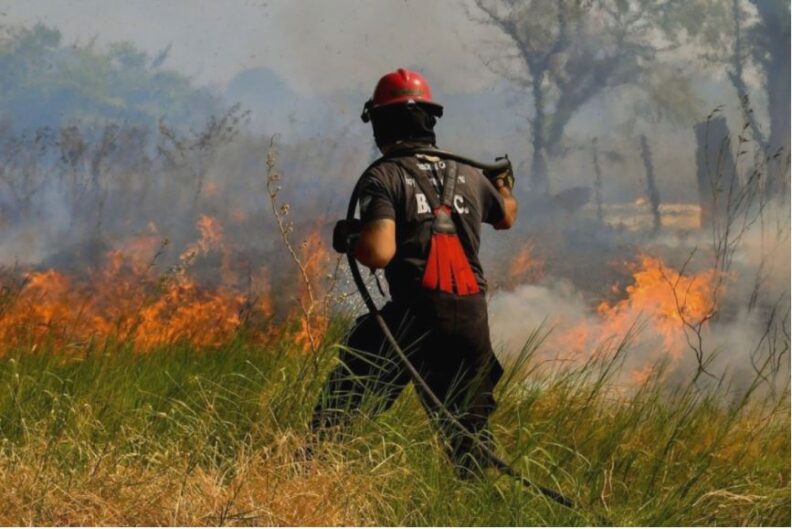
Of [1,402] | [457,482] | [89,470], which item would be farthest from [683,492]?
[1,402]

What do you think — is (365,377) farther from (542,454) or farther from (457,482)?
(542,454)

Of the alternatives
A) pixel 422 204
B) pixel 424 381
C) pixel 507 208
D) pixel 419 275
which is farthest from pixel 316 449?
pixel 507 208

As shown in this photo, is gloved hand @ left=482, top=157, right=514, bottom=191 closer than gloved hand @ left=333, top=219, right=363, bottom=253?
No

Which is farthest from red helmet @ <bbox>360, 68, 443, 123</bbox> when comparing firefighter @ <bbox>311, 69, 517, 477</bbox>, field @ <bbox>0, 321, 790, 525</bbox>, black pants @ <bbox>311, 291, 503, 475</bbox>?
field @ <bbox>0, 321, 790, 525</bbox>

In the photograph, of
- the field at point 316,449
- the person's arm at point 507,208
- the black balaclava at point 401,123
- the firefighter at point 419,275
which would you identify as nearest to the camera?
the field at point 316,449

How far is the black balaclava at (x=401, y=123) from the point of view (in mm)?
5270

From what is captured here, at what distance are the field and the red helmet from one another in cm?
100

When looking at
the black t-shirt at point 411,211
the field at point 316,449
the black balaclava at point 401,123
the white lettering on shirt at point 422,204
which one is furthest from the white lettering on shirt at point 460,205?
the field at point 316,449

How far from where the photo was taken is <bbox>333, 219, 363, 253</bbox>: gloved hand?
5148mm

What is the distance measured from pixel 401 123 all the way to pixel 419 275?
0.60 meters

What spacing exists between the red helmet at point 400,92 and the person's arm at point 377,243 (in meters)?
0.48

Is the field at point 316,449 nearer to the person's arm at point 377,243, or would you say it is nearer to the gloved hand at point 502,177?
the person's arm at point 377,243

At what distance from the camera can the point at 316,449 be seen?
523 centimetres

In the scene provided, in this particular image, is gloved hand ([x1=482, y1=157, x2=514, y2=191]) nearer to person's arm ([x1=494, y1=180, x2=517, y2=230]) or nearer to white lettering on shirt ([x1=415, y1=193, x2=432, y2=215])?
person's arm ([x1=494, y1=180, x2=517, y2=230])
